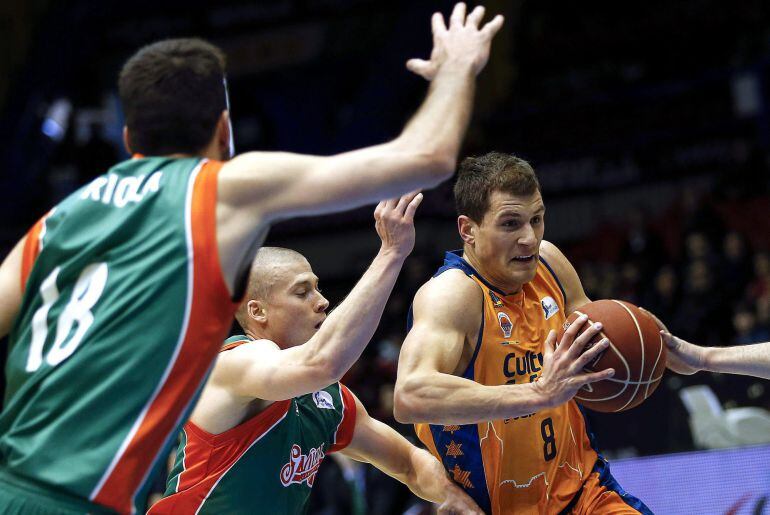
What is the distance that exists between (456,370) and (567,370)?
0.74 meters

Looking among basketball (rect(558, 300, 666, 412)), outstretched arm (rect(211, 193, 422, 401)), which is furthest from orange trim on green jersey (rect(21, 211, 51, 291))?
basketball (rect(558, 300, 666, 412))

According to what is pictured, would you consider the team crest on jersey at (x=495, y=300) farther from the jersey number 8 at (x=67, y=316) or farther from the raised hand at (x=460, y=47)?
the jersey number 8 at (x=67, y=316)

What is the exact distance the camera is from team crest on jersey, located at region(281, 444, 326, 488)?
14.7ft

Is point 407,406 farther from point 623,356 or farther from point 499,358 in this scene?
point 623,356

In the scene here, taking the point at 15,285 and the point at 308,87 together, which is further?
the point at 308,87

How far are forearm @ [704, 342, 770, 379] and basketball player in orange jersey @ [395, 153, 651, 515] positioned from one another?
2.17 feet

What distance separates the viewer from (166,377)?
2775 mm

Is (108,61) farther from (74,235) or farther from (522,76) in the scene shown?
(74,235)

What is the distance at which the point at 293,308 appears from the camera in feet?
16.0

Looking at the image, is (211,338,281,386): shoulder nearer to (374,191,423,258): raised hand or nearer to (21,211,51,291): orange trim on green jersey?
(374,191,423,258): raised hand

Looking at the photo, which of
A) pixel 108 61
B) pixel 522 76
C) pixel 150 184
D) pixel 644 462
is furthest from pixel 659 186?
pixel 150 184

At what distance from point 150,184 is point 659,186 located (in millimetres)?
13036

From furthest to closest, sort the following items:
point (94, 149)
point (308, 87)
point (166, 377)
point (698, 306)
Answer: point (308, 87), point (94, 149), point (698, 306), point (166, 377)

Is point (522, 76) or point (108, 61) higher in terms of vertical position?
point (522, 76)
